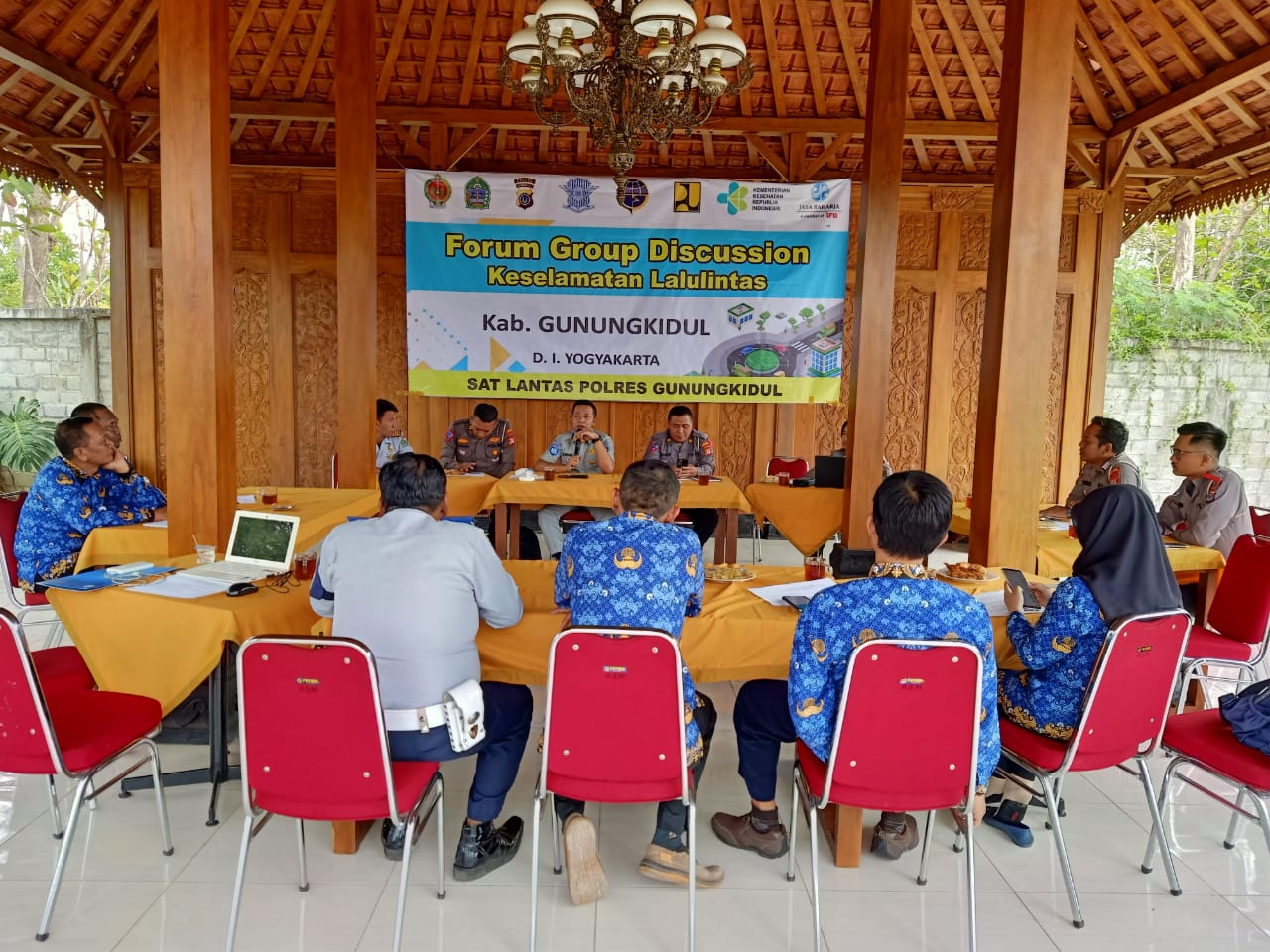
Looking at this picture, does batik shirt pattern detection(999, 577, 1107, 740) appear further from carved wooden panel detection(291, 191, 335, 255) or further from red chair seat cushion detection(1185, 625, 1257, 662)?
carved wooden panel detection(291, 191, 335, 255)

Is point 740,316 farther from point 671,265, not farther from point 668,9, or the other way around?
point 668,9

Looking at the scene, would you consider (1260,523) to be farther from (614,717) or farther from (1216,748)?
(614,717)

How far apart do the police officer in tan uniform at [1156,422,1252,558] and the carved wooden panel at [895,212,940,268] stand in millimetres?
4685

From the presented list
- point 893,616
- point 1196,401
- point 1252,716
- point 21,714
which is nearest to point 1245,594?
point 1252,716

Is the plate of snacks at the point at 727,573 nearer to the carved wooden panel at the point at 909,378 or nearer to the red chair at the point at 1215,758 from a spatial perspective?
the red chair at the point at 1215,758

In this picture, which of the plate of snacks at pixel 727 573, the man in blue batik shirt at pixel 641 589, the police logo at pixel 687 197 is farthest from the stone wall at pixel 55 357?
the man in blue batik shirt at pixel 641 589

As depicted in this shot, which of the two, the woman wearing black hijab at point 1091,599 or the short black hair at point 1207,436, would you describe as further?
the short black hair at point 1207,436

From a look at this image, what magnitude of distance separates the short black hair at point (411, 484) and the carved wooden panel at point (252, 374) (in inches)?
274

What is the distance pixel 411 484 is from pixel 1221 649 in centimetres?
346

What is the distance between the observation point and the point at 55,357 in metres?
9.09

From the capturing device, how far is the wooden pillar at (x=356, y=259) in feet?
18.8

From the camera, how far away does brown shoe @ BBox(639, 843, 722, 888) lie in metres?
2.62

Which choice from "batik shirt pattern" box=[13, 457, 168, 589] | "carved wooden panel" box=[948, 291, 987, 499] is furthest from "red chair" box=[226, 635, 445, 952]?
"carved wooden panel" box=[948, 291, 987, 499]

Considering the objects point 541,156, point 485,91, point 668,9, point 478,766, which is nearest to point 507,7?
point 485,91
